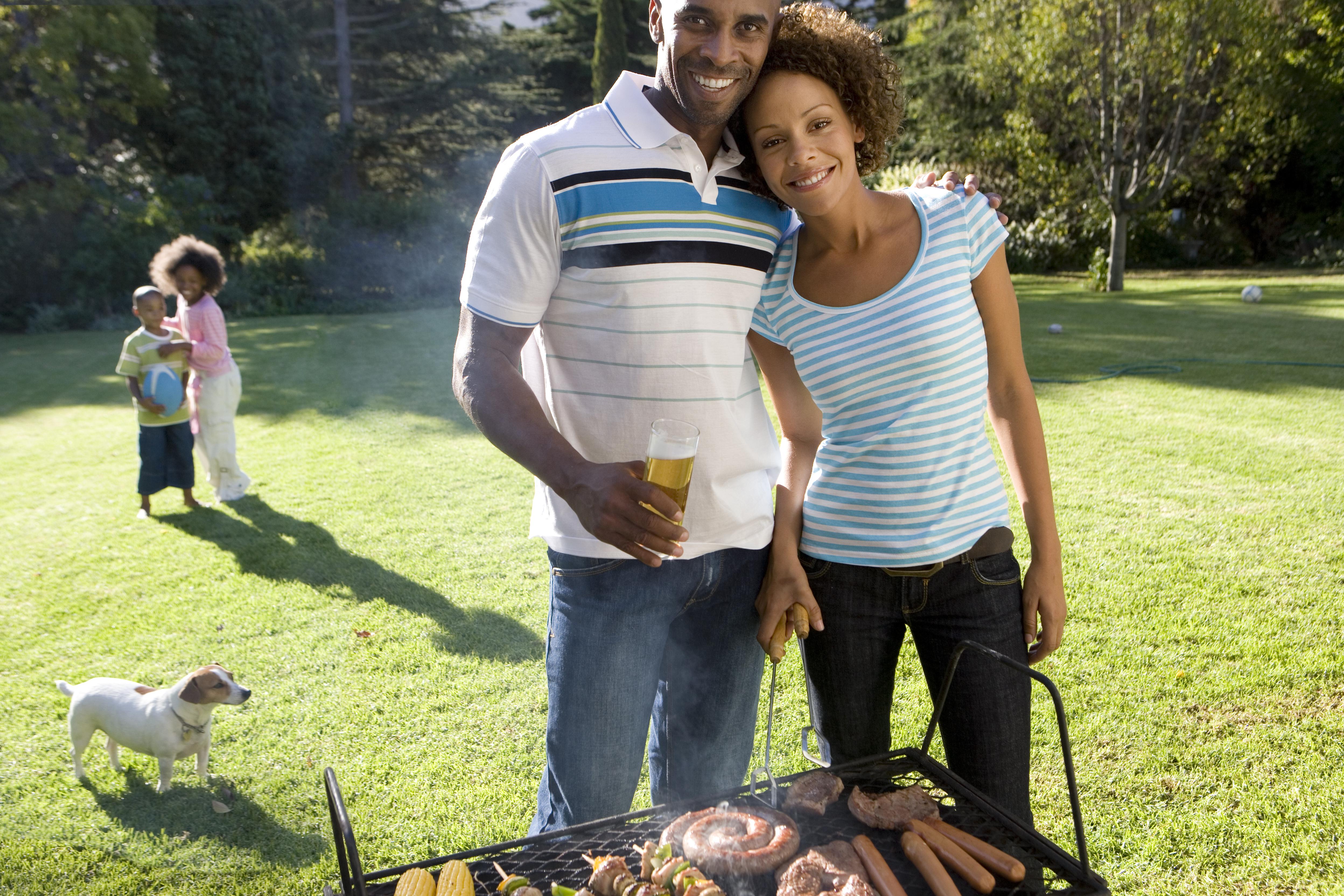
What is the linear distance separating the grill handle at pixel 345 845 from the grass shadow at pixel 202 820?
5.29 feet

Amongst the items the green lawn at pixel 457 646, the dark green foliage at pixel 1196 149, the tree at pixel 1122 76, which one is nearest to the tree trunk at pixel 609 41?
the dark green foliage at pixel 1196 149

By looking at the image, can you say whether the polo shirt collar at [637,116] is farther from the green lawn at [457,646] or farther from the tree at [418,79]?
Answer: the tree at [418,79]

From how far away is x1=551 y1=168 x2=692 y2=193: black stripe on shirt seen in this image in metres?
1.71

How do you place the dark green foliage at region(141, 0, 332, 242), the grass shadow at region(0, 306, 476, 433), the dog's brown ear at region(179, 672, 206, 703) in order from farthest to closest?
the dark green foliage at region(141, 0, 332, 242) < the grass shadow at region(0, 306, 476, 433) < the dog's brown ear at region(179, 672, 206, 703)

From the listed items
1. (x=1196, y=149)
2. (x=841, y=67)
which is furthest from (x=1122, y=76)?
(x=841, y=67)

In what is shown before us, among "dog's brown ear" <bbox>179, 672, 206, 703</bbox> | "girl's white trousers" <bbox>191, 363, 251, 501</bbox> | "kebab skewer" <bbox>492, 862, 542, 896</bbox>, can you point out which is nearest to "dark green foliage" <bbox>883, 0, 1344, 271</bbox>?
"girl's white trousers" <bbox>191, 363, 251, 501</bbox>

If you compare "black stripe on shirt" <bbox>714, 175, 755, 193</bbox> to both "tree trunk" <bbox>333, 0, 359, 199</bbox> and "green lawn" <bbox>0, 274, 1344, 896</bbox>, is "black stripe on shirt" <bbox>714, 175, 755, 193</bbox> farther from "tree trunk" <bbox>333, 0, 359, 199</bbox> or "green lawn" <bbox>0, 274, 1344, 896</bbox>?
"tree trunk" <bbox>333, 0, 359, 199</bbox>

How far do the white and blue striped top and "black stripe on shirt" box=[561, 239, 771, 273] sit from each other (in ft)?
0.66

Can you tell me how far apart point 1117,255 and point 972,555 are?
61.1 feet

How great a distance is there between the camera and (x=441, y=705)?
396 cm

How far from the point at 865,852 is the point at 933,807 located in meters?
0.21

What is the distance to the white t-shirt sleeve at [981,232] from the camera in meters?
1.94

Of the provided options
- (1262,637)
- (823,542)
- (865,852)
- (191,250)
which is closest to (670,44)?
(823,542)

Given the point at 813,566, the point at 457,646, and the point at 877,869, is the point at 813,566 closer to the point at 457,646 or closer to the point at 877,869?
the point at 877,869
